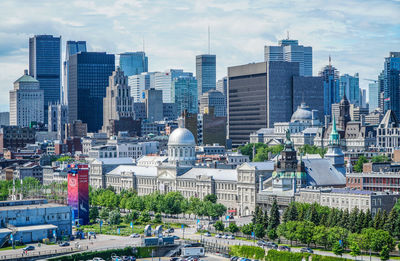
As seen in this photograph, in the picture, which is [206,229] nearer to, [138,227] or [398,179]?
[138,227]

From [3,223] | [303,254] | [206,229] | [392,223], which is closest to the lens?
[303,254]

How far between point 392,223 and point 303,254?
20.2m

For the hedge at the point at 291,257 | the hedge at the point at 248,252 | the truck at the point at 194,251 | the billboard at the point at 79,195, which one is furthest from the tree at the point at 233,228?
the billboard at the point at 79,195

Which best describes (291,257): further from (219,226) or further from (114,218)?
(114,218)

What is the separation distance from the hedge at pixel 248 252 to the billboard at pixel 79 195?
48.2 m

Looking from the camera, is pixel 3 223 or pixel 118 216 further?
pixel 118 216

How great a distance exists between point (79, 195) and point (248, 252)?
173ft

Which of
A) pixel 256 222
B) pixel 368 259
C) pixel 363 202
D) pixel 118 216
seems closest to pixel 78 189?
pixel 118 216

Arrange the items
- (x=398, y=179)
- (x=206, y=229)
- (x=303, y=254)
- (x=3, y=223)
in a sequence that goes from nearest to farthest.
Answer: (x=303, y=254) < (x=3, y=223) < (x=206, y=229) < (x=398, y=179)

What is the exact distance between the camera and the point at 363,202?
175000mm

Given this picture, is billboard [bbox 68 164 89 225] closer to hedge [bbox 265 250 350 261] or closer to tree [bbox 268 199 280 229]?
tree [bbox 268 199 280 229]

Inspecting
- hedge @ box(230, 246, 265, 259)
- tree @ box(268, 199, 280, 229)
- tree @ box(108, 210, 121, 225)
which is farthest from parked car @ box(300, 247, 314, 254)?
tree @ box(108, 210, 121, 225)

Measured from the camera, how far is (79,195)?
19188 cm

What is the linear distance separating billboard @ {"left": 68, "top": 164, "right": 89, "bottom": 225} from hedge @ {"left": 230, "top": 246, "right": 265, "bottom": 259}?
158 feet
